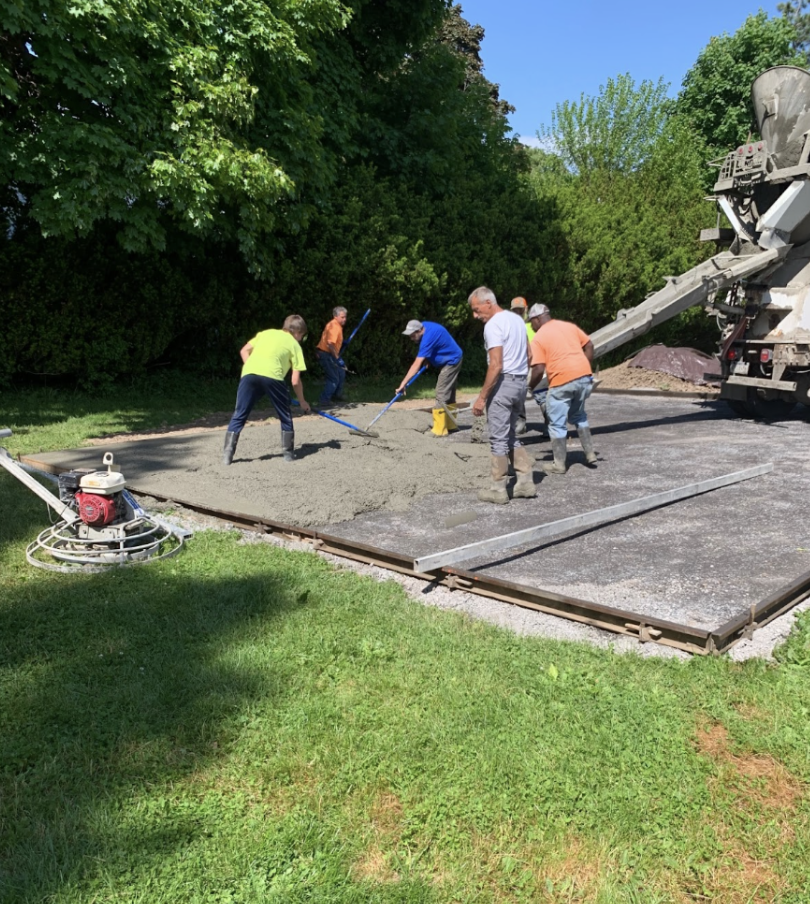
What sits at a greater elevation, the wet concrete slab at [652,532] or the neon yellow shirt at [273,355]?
the neon yellow shirt at [273,355]

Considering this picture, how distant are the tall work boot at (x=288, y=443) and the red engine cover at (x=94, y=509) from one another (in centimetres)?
275

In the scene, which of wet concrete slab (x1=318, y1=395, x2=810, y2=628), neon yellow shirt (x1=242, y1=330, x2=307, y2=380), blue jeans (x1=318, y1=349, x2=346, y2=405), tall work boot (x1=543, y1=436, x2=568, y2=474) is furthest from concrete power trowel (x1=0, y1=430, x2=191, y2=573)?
blue jeans (x1=318, y1=349, x2=346, y2=405)

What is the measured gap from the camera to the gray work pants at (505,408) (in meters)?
6.19

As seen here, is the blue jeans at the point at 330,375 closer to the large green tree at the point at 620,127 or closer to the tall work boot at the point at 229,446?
the tall work boot at the point at 229,446

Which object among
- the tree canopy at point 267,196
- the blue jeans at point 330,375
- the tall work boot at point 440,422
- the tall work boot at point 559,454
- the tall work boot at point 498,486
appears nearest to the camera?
the tall work boot at point 498,486

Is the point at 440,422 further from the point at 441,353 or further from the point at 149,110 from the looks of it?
the point at 149,110

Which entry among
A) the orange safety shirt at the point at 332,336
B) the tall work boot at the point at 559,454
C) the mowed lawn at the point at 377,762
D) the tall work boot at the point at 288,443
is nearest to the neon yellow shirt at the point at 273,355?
the tall work boot at the point at 288,443

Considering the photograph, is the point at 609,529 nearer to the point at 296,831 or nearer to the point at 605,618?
the point at 605,618

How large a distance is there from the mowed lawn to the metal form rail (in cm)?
21

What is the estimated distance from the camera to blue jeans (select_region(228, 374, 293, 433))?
6.95m

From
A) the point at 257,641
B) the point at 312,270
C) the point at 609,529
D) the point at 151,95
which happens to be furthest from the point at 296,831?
the point at 312,270

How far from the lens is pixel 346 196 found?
1430 centimetres

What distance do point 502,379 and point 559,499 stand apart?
1181mm

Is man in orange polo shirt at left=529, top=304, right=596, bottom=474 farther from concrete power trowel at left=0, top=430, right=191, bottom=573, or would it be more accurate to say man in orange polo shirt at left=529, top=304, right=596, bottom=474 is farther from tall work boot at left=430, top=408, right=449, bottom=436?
concrete power trowel at left=0, top=430, right=191, bottom=573
